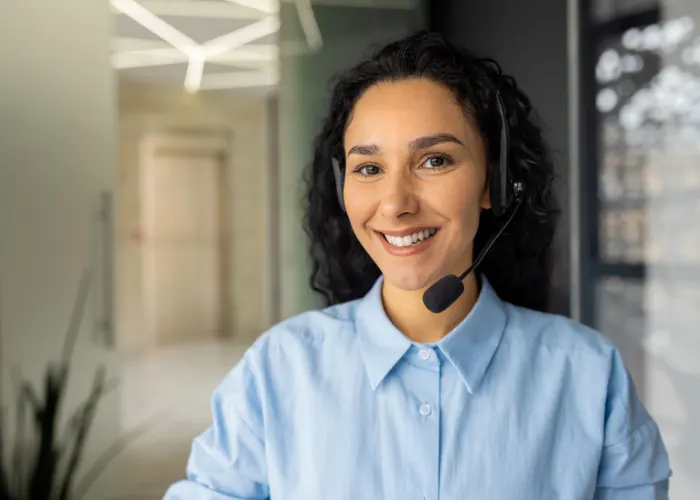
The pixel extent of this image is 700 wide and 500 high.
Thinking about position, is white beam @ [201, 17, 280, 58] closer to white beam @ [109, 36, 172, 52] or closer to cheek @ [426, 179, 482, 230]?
white beam @ [109, 36, 172, 52]

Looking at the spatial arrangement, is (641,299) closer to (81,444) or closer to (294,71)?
(294,71)

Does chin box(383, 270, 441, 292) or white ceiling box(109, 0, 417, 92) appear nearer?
chin box(383, 270, 441, 292)

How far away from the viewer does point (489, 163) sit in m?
0.90

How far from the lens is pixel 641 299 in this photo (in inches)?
92.2

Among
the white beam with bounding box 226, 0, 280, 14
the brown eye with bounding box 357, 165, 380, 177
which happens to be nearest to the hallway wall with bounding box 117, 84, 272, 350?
the white beam with bounding box 226, 0, 280, 14

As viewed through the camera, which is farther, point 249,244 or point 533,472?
point 249,244

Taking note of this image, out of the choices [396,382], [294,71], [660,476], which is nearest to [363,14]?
[294,71]

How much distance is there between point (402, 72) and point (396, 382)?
1.35 feet

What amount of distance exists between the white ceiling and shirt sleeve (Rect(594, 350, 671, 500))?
1.17m

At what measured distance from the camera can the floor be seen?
1572 millimetres

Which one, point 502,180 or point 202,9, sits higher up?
point 202,9

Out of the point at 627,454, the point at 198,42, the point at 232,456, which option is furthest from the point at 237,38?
the point at 627,454

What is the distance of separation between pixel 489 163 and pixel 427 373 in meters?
0.30

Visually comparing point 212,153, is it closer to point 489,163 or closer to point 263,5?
point 263,5
